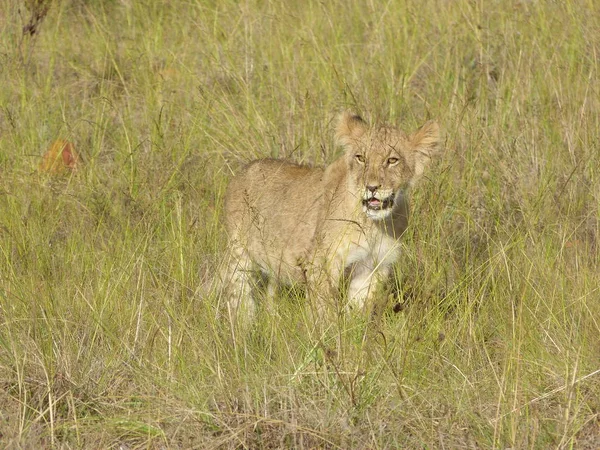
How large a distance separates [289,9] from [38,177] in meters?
2.63

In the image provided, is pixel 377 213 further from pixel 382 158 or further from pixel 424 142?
pixel 424 142

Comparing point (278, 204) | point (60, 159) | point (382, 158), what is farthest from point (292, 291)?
point (60, 159)

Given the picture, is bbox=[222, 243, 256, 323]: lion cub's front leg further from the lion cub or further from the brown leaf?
the brown leaf

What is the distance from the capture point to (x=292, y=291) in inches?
216

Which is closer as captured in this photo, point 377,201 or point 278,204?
point 377,201

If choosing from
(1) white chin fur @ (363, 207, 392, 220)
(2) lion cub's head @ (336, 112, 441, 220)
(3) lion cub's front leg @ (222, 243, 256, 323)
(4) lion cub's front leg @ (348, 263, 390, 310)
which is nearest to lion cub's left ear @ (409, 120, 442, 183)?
(2) lion cub's head @ (336, 112, 441, 220)

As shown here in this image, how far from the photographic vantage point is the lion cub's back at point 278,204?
5.68 metres

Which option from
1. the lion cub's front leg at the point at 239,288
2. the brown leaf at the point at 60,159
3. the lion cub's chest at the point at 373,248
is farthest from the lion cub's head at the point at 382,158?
the brown leaf at the point at 60,159

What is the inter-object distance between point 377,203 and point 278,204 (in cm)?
92

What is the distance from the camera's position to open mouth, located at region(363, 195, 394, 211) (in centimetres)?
512

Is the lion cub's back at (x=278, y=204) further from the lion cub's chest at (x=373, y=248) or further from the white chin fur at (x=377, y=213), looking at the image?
the white chin fur at (x=377, y=213)

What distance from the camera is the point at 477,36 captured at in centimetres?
727

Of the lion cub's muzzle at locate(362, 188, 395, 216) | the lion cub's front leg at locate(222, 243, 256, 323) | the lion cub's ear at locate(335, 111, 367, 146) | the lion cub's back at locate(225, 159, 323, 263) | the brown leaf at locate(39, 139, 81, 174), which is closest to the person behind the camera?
the lion cub's front leg at locate(222, 243, 256, 323)

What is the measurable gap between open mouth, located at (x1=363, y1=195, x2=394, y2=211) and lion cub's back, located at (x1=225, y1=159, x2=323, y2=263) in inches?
19.8
